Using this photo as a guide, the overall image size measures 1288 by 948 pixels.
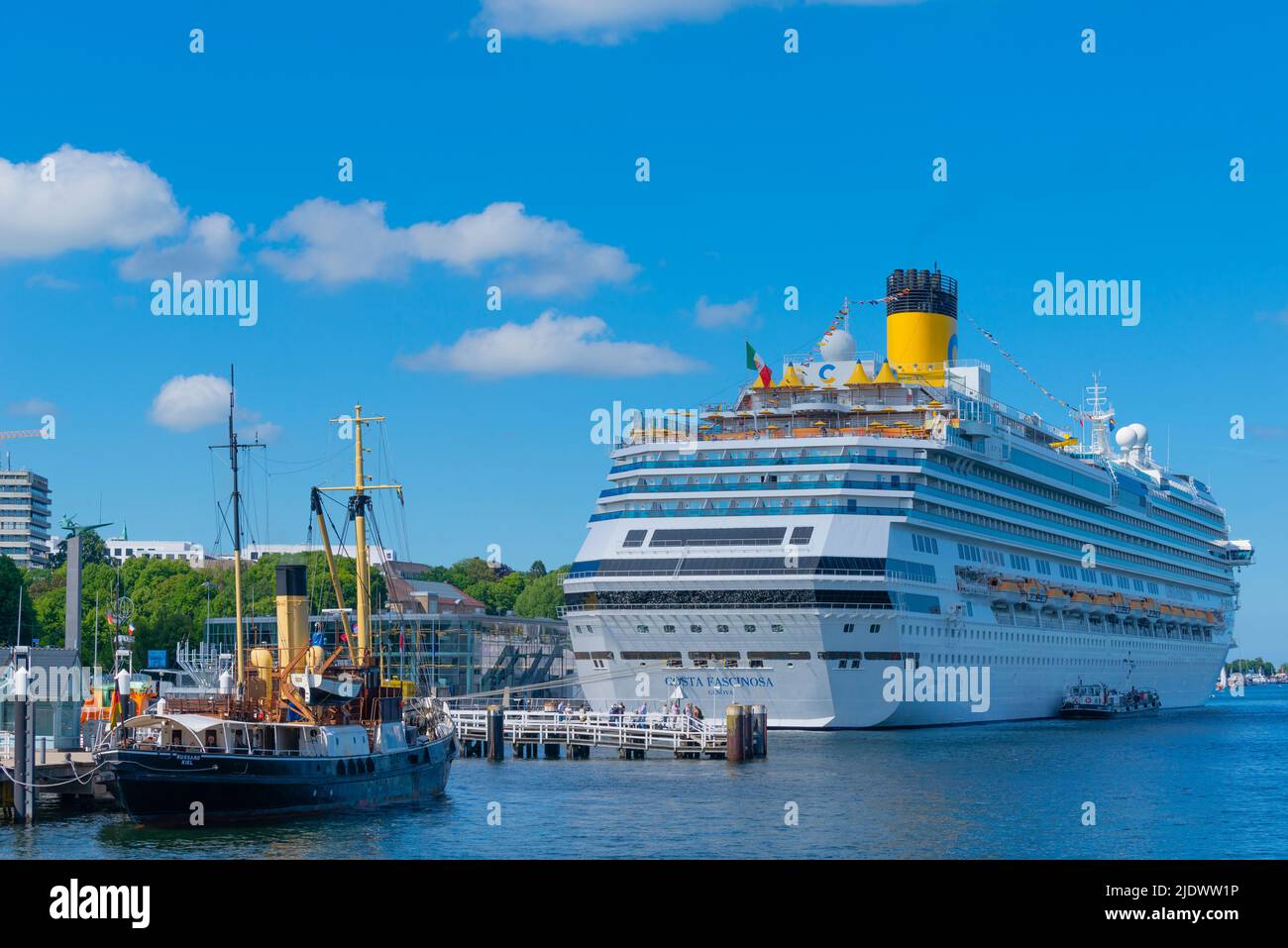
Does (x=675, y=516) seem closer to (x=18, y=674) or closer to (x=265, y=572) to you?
(x=18, y=674)

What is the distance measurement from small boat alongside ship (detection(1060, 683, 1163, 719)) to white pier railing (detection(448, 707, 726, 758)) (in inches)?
1345

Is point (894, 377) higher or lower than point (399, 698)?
higher

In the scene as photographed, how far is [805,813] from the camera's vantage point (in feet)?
159

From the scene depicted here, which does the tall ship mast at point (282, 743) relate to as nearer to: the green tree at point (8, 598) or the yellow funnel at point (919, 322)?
the yellow funnel at point (919, 322)

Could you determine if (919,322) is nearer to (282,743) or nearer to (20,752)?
(282,743)

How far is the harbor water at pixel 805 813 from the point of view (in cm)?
4231

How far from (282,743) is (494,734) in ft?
86.1

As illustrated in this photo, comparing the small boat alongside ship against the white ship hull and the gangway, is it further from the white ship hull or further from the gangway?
the gangway

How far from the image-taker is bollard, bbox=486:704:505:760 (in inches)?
2899

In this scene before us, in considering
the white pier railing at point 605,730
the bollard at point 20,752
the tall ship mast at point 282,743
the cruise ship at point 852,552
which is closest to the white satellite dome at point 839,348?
the cruise ship at point 852,552

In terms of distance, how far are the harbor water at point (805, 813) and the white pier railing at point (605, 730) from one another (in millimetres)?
1207

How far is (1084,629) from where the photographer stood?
108 metres
